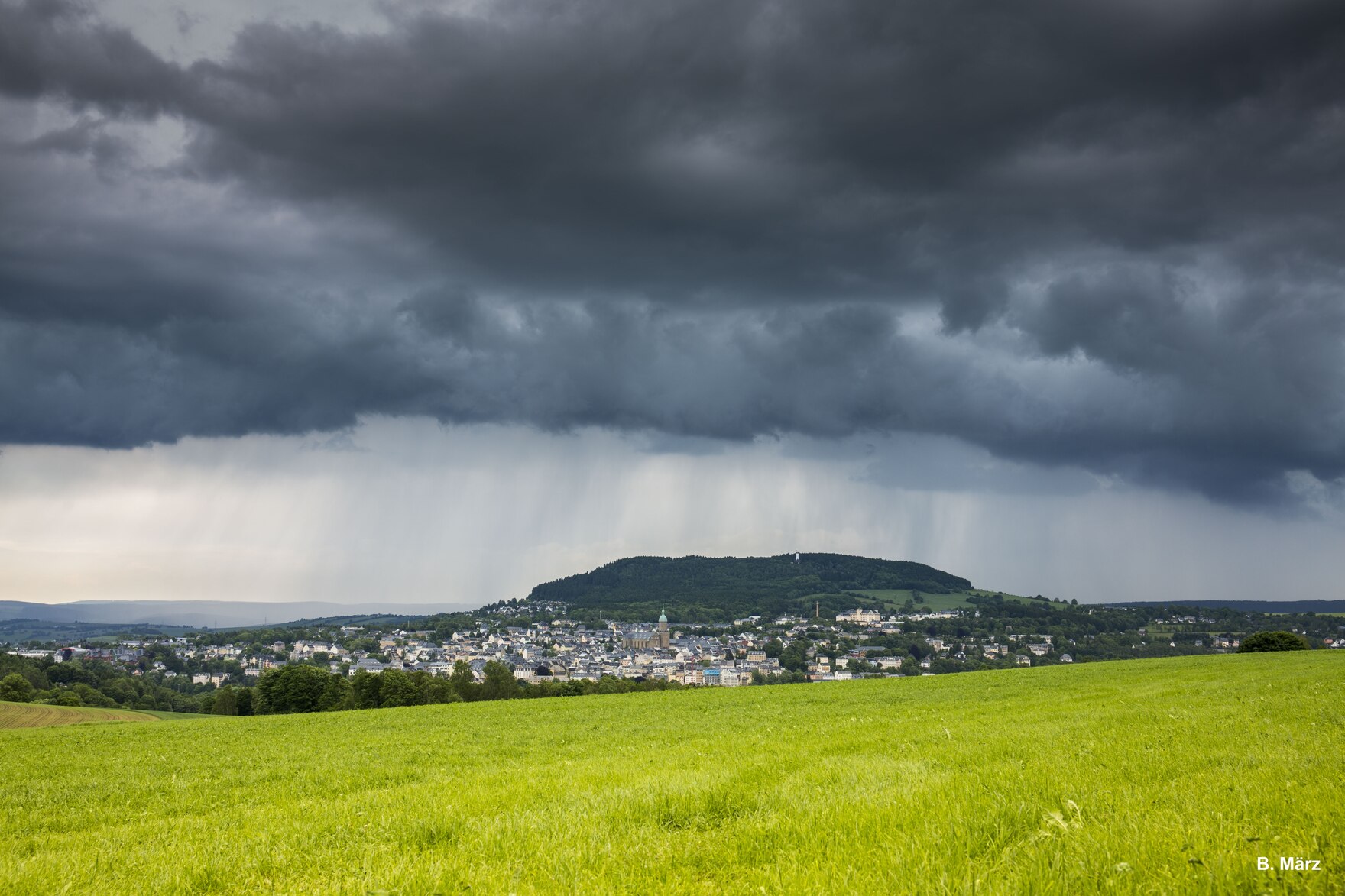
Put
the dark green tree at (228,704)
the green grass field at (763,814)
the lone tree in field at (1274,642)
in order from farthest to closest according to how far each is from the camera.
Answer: the dark green tree at (228,704) → the lone tree in field at (1274,642) → the green grass field at (763,814)

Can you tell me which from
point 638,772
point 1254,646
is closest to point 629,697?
point 638,772

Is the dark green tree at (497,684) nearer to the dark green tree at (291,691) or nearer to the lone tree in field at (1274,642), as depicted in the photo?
the dark green tree at (291,691)

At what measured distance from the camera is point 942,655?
19200 centimetres

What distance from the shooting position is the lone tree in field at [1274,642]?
245 feet

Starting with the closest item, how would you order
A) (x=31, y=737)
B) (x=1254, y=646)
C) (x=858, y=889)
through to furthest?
(x=858, y=889)
(x=31, y=737)
(x=1254, y=646)

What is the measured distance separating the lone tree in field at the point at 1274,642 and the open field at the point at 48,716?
347ft

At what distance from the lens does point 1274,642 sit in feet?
247

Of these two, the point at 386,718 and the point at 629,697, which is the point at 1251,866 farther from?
the point at 629,697

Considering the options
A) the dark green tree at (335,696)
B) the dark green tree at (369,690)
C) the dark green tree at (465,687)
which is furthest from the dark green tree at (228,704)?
the dark green tree at (465,687)

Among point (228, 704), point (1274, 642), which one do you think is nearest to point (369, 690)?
point (228, 704)

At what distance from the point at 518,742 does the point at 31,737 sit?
2945cm

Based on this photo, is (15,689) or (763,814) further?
(15,689)

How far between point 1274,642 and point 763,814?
9228 cm

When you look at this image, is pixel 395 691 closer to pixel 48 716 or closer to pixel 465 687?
pixel 465 687
